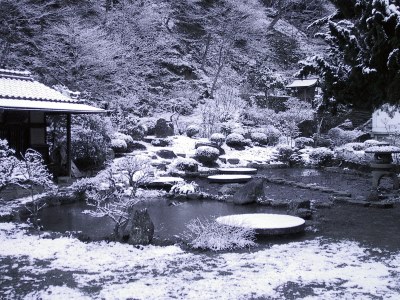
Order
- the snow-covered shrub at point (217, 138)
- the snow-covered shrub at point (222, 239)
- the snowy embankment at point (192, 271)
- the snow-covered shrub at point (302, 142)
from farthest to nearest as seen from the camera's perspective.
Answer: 1. the snow-covered shrub at point (302, 142)
2. the snow-covered shrub at point (217, 138)
3. the snow-covered shrub at point (222, 239)
4. the snowy embankment at point (192, 271)

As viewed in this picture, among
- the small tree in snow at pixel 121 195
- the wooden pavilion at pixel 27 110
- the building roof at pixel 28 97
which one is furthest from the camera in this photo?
the wooden pavilion at pixel 27 110

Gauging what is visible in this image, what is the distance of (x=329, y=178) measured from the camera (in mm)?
17438

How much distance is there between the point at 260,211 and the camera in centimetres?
1086

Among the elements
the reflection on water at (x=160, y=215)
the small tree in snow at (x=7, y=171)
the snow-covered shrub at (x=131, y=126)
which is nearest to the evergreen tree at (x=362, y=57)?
the reflection on water at (x=160, y=215)

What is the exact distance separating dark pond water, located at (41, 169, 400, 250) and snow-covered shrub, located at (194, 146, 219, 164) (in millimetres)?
6425

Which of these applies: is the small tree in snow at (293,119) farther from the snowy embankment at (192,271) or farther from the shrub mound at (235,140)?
the snowy embankment at (192,271)

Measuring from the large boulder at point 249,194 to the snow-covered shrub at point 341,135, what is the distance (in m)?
13.4

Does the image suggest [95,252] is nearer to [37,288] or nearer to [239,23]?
[37,288]

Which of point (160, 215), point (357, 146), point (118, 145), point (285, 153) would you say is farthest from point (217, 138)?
point (160, 215)

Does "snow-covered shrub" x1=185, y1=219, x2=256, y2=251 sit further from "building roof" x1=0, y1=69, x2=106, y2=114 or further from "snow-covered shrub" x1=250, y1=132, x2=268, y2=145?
"snow-covered shrub" x1=250, y1=132, x2=268, y2=145

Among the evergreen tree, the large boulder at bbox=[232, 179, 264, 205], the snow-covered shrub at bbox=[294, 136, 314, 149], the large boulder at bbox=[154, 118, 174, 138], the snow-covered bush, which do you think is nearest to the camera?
the evergreen tree

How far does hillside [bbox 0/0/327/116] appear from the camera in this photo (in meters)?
22.1

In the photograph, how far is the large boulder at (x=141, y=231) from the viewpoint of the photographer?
7.25 m

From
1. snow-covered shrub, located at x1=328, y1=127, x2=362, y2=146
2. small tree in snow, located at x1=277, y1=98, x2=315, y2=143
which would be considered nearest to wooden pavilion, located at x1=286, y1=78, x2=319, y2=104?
small tree in snow, located at x1=277, y1=98, x2=315, y2=143
